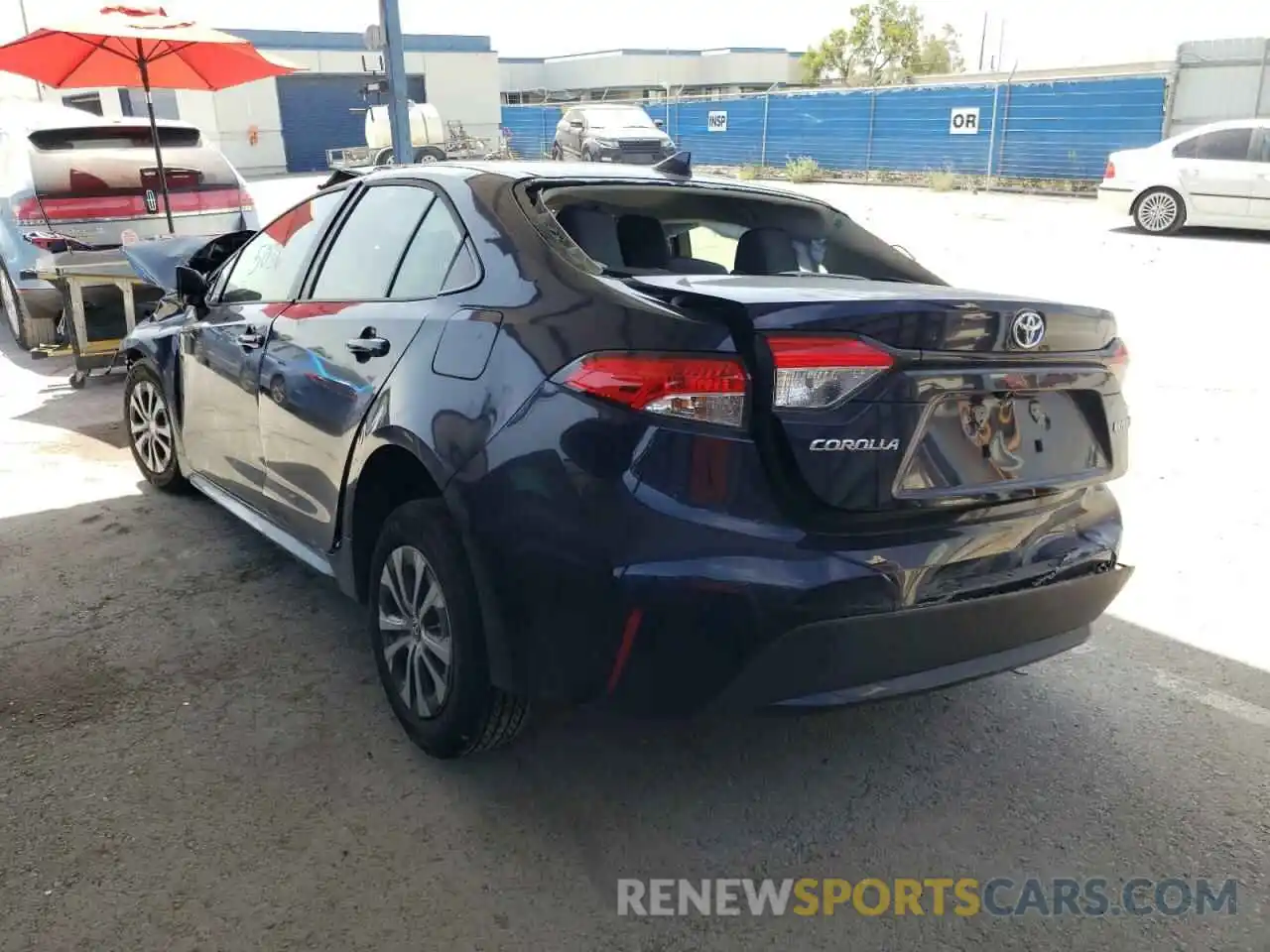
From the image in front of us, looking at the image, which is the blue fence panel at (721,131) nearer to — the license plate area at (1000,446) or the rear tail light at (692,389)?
the license plate area at (1000,446)

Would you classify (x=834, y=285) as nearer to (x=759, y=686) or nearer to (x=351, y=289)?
(x=759, y=686)

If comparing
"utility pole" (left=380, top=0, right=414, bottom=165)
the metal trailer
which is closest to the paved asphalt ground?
the metal trailer

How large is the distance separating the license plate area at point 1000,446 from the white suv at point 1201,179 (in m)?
14.1

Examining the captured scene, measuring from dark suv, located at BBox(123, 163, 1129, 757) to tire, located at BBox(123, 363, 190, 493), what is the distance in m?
2.07

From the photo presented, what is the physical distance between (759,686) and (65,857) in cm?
Answer: 172

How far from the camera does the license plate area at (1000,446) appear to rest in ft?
7.59

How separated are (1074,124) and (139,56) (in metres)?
20.8

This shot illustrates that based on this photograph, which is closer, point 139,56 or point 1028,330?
point 1028,330

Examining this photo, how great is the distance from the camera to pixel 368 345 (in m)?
2.95

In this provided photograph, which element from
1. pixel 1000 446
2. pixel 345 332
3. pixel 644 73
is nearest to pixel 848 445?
pixel 1000 446

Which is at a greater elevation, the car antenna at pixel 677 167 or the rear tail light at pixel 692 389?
the car antenna at pixel 677 167

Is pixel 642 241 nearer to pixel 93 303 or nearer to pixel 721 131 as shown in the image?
pixel 93 303

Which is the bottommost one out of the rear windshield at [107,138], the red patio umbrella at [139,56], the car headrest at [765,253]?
the car headrest at [765,253]

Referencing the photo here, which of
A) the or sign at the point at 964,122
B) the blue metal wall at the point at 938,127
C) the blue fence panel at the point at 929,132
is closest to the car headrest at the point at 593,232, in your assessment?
the blue metal wall at the point at 938,127
